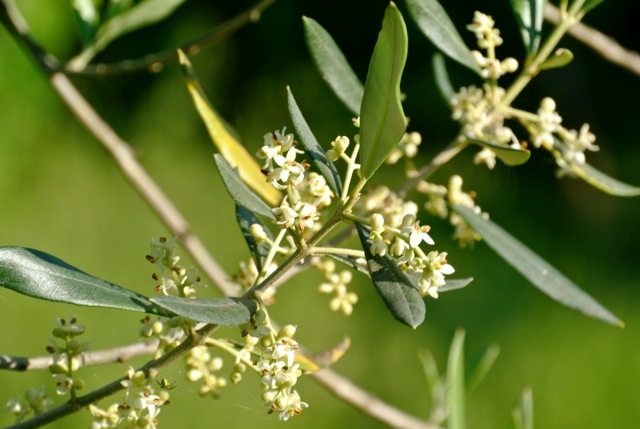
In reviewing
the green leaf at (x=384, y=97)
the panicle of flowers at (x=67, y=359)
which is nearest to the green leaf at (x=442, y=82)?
the green leaf at (x=384, y=97)

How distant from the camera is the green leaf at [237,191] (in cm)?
69

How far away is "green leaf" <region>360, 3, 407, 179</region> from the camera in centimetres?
57

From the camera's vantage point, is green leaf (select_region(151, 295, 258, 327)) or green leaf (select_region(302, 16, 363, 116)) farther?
green leaf (select_region(302, 16, 363, 116))

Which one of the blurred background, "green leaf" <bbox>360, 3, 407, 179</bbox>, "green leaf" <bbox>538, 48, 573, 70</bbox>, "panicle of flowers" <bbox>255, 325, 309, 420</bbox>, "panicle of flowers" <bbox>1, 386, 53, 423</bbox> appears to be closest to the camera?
"green leaf" <bbox>360, 3, 407, 179</bbox>

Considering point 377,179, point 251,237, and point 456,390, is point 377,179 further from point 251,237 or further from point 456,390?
point 251,237

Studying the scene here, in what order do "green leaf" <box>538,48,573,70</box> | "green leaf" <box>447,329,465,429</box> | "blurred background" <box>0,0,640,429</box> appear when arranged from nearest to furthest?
"green leaf" <box>538,48,573,70</box> < "green leaf" <box>447,329,465,429</box> < "blurred background" <box>0,0,640,429</box>

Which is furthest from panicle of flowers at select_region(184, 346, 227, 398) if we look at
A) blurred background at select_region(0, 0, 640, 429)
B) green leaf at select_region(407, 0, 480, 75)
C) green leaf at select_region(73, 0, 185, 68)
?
blurred background at select_region(0, 0, 640, 429)

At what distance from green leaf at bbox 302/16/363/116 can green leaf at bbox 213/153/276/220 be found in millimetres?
237

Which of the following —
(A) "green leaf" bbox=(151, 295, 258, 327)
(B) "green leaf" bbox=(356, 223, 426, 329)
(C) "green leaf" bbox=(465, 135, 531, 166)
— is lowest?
(B) "green leaf" bbox=(356, 223, 426, 329)

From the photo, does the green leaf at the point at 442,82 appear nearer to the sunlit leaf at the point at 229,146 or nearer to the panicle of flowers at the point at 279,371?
the sunlit leaf at the point at 229,146

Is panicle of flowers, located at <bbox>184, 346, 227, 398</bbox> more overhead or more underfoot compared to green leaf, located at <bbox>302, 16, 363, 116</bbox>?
more underfoot

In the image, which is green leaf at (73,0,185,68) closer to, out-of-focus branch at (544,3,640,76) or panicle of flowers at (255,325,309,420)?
out-of-focus branch at (544,3,640,76)

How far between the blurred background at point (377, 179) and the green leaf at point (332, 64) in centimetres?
189

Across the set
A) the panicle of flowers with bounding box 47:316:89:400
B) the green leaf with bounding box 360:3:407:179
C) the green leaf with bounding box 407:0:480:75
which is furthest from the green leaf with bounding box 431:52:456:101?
the panicle of flowers with bounding box 47:316:89:400
